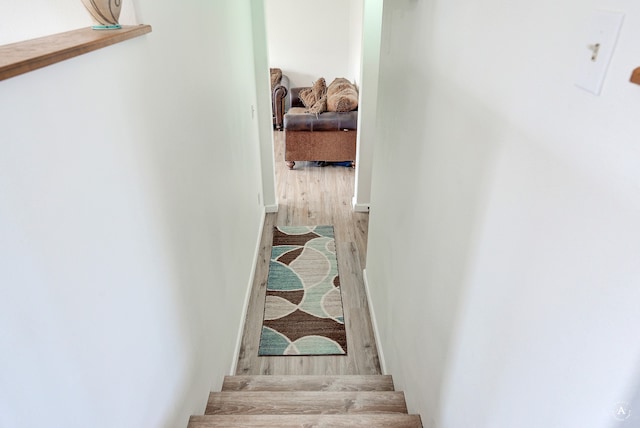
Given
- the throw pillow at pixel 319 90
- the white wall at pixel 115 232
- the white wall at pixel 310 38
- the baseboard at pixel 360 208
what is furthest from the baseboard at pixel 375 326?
the white wall at pixel 310 38

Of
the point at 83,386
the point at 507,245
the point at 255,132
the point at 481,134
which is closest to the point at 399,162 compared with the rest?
the point at 481,134

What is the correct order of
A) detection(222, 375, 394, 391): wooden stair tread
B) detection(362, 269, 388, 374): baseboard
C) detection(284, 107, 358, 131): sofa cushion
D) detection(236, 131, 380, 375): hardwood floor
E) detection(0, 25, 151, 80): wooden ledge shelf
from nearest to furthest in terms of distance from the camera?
detection(0, 25, 151, 80): wooden ledge shelf
detection(222, 375, 394, 391): wooden stair tread
detection(362, 269, 388, 374): baseboard
detection(236, 131, 380, 375): hardwood floor
detection(284, 107, 358, 131): sofa cushion

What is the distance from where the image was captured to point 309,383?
217 cm

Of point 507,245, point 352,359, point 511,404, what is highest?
point 507,245

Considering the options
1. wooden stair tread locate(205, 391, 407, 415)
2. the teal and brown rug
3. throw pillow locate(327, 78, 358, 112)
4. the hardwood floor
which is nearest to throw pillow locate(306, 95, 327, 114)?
throw pillow locate(327, 78, 358, 112)

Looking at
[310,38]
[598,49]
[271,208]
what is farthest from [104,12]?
[310,38]

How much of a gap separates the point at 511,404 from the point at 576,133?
58 cm

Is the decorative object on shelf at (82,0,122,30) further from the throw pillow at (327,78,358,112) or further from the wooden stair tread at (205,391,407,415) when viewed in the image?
the throw pillow at (327,78,358,112)

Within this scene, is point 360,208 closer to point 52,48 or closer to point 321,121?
point 321,121

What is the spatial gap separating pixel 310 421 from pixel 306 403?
0.88 ft

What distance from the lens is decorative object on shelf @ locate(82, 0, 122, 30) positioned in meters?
1.03

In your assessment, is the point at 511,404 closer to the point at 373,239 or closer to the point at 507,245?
the point at 507,245

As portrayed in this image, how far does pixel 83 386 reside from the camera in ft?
2.80

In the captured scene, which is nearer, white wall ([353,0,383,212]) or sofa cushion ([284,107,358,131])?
white wall ([353,0,383,212])
